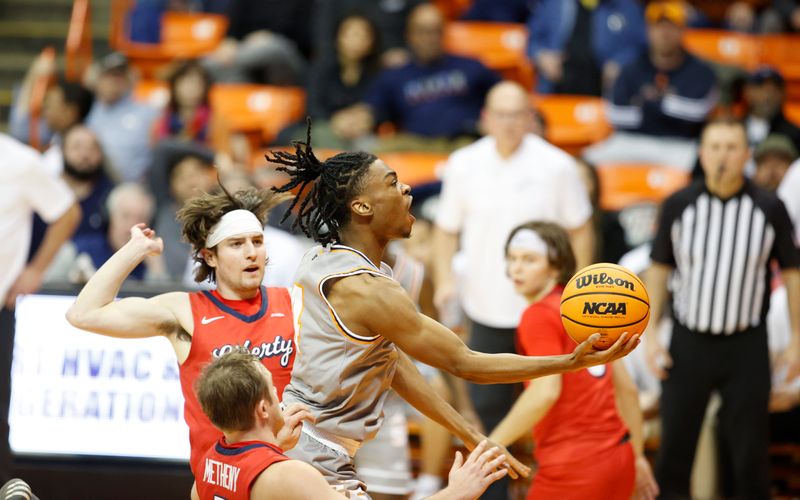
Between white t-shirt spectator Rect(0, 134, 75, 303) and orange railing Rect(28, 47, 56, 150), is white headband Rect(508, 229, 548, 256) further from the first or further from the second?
orange railing Rect(28, 47, 56, 150)

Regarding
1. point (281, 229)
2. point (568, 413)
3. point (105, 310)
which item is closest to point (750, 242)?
point (568, 413)

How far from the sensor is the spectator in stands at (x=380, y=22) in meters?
10.9

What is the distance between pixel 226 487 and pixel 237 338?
88cm

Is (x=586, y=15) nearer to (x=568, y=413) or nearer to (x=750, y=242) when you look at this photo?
(x=750, y=242)

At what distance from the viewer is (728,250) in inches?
258

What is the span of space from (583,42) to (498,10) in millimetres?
1087

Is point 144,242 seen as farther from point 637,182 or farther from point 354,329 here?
point 637,182

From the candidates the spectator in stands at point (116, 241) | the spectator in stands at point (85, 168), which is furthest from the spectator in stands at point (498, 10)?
the spectator in stands at point (116, 241)

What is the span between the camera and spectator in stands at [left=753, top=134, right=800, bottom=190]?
861 cm

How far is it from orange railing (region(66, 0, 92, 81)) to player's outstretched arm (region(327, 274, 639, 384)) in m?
8.40

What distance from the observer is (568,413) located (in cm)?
507

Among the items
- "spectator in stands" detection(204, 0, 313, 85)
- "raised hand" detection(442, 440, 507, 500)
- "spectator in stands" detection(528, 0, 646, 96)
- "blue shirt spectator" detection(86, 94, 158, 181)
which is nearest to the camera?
"raised hand" detection(442, 440, 507, 500)

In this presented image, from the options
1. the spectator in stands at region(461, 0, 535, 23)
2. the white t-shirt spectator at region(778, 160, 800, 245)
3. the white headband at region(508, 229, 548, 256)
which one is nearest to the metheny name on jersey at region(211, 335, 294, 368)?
the white headband at region(508, 229, 548, 256)

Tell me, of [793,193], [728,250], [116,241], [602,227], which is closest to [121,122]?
[116,241]
